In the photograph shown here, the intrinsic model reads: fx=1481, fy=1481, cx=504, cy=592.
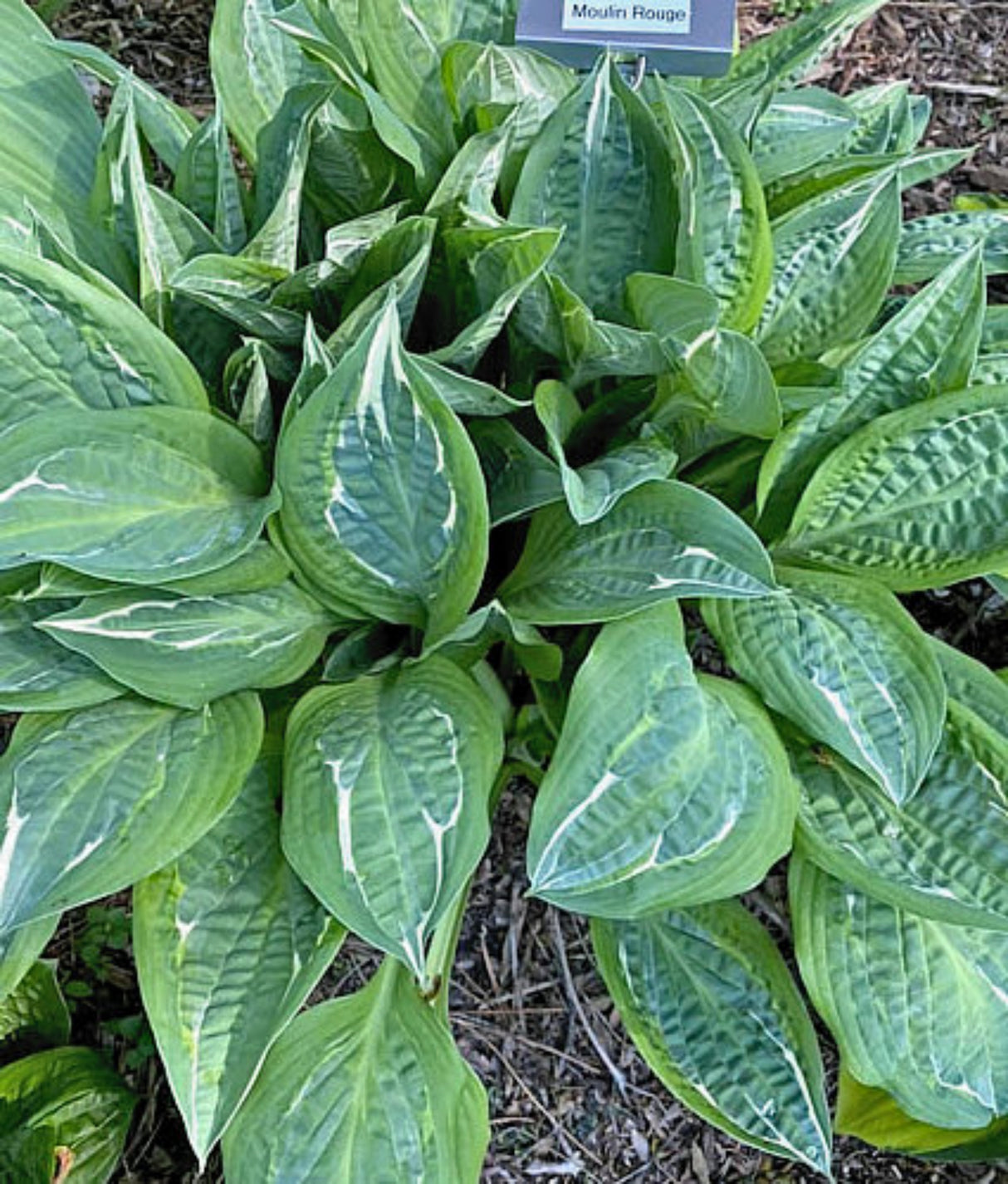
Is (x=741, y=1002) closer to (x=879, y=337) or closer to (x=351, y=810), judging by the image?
(x=351, y=810)

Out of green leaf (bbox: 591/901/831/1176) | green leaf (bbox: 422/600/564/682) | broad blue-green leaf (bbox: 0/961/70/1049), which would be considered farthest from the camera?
broad blue-green leaf (bbox: 0/961/70/1049)

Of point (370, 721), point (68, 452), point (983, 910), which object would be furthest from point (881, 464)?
point (68, 452)

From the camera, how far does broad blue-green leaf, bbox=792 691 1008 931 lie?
1140 mm

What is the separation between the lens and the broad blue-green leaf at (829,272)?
1.24 meters

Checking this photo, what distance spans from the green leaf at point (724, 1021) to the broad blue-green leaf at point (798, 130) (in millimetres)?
684

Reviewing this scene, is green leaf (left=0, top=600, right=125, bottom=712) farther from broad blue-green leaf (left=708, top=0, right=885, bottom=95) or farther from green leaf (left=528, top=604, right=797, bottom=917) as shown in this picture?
broad blue-green leaf (left=708, top=0, right=885, bottom=95)

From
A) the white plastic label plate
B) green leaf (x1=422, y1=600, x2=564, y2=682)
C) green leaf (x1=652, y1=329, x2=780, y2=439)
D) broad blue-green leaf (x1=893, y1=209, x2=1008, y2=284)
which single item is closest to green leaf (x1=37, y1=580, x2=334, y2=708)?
green leaf (x1=422, y1=600, x2=564, y2=682)

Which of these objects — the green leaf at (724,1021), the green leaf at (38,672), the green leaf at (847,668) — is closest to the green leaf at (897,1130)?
the green leaf at (724,1021)

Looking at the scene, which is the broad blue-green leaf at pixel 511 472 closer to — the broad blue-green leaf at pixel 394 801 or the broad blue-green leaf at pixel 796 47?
the broad blue-green leaf at pixel 394 801

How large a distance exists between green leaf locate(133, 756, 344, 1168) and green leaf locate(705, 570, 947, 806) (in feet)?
1.31

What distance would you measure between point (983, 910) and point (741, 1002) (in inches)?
11.2

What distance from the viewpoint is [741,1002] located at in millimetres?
1291

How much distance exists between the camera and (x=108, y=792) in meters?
1.12

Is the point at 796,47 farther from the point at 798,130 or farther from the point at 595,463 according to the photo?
the point at 595,463
